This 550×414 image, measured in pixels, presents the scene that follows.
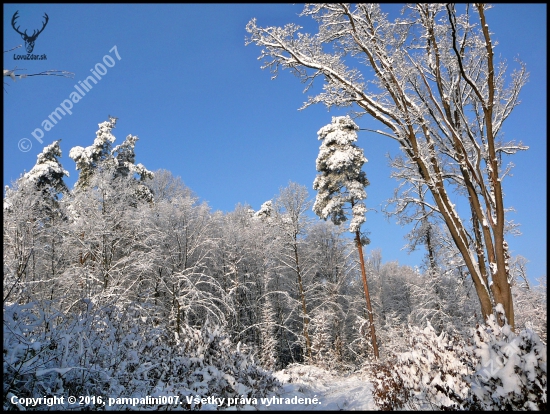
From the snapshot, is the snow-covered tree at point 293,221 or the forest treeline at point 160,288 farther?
the snow-covered tree at point 293,221

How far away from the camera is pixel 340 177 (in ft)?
64.9

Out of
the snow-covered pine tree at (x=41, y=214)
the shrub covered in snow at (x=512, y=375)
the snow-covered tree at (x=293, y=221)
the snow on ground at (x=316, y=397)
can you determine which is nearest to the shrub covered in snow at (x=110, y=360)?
the snow on ground at (x=316, y=397)

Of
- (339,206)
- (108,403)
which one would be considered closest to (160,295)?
(339,206)

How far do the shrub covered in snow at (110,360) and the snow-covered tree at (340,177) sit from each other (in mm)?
13698

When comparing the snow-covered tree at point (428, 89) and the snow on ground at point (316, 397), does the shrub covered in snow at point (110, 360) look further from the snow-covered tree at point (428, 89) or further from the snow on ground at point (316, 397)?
the snow-covered tree at point (428, 89)

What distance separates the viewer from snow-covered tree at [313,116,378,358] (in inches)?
751

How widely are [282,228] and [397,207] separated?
48.8 ft

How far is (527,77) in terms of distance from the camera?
5.72 meters

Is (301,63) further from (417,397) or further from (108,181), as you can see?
(108,181)

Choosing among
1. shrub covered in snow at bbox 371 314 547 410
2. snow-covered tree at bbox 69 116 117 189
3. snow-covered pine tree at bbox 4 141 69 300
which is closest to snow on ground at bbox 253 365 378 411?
shrub covered in snow at bbox 371 314 547 410

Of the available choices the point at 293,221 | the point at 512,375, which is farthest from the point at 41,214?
the point at 512,375

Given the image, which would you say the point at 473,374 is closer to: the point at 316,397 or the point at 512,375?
the point at 512,375

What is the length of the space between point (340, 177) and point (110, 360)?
16795 millimetres

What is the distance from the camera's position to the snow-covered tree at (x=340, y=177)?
1908cm
